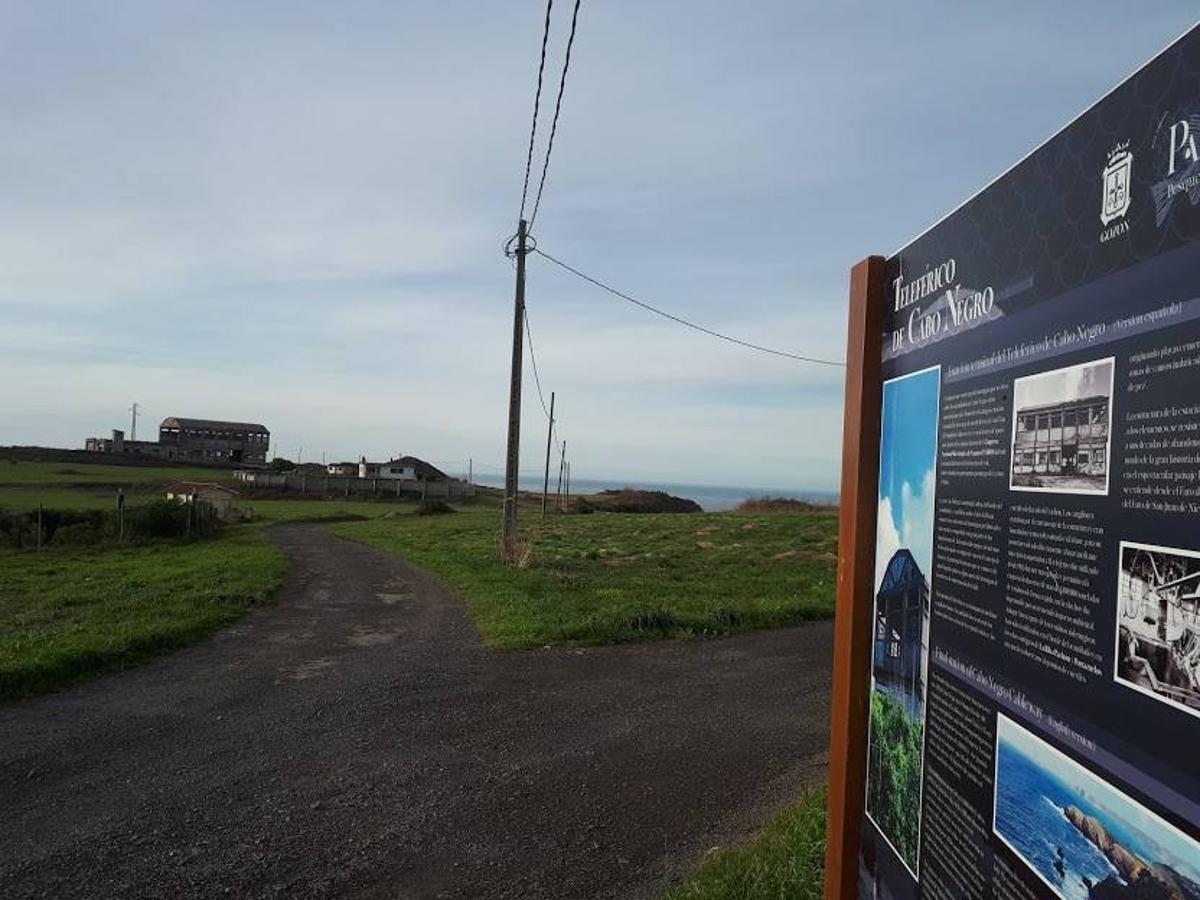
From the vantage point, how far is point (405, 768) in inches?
223

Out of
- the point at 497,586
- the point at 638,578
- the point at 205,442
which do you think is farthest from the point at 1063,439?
the point at 205,442

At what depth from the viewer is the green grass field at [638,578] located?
34.1ft

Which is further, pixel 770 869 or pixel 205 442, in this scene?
pixel 205 442

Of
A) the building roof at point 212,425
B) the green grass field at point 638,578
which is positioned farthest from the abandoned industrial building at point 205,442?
the green grass field at point 638,578

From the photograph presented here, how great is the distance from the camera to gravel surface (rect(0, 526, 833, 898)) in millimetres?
4258

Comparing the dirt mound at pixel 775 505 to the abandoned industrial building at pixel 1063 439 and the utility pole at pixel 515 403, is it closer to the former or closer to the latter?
the utility pole at pixel 515 403

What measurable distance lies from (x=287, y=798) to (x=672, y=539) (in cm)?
1872

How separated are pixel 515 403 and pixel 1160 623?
17166 millimetres

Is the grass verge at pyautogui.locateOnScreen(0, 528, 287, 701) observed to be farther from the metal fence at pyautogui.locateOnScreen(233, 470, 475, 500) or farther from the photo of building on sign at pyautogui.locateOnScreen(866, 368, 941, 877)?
the metal fence at pyautogui.locateOnScreen(233, 470, 475, 500)

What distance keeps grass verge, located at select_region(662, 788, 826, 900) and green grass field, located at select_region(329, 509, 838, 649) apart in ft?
17.8

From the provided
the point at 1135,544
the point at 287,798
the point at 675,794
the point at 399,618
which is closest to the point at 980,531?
the point at 1135,544

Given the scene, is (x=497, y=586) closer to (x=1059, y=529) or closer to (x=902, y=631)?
(x=902, y=631)

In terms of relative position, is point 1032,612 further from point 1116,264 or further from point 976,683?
point 1116,264

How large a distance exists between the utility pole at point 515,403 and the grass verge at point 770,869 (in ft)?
44.5
